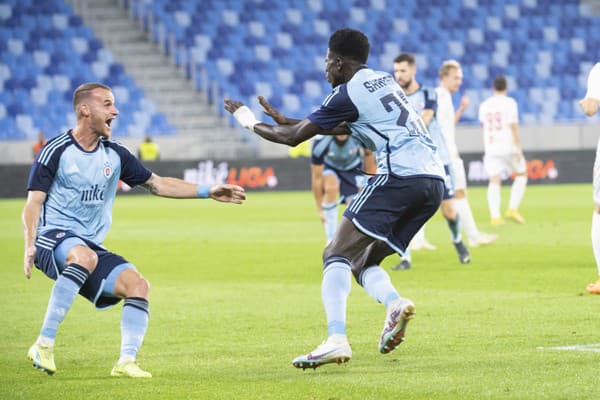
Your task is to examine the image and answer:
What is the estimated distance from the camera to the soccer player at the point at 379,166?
699 centimetres

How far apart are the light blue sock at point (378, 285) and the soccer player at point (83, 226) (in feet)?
3.17

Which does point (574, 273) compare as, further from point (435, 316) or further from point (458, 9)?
point (458, 9)

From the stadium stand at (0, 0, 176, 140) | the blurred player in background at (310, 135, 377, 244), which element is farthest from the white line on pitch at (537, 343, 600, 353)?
the stadium stand at (0, 0, 176, 140)

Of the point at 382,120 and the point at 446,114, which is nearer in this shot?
the point at 382,120

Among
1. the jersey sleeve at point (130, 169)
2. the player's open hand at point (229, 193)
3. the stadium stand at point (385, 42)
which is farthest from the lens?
the stadium stand at point (385, 42)

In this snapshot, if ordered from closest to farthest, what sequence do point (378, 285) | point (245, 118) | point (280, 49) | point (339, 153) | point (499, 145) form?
point (378, 285) < point (245, 118) < point (339, 153) < point (499, 145) < point (280, 49)

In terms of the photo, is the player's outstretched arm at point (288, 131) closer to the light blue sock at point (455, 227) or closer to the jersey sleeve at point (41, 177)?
the jersey sleeve at point (41, 177)

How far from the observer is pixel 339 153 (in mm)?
14531

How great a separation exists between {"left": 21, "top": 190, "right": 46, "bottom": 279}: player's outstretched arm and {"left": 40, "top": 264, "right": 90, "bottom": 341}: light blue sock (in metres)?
0.21

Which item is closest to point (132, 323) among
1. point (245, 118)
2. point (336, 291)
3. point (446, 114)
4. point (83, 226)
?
point (83, 226)

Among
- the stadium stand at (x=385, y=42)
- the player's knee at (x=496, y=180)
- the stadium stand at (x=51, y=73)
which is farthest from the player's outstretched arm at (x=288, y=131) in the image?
the stadium stand at (x=385, y=42)

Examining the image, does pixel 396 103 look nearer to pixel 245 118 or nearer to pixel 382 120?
pixel 382 120

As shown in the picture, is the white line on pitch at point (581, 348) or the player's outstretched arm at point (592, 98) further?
the player's outstretched arm at point (592, 98)

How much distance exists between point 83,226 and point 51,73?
2983 centimetres
